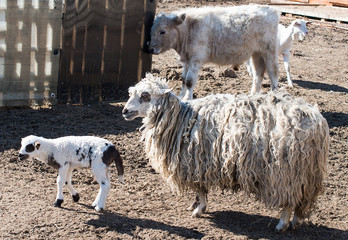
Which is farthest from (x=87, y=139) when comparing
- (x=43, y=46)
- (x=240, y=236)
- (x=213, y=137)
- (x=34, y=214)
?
(x=43, y=46)

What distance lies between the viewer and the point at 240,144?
5.77m

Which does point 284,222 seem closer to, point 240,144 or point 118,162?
point 240,144

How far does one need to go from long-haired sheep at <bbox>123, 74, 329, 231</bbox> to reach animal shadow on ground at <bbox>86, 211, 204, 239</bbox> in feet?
1.56

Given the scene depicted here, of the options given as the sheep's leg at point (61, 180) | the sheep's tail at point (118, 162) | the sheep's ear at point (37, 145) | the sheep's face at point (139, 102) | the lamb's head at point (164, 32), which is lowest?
the sheep's leg at point (61, 180)

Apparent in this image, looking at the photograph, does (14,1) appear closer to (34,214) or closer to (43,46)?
(43,46)

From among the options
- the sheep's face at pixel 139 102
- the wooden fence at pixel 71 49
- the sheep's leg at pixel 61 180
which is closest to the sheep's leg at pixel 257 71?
the wooden fence at pixel 71 49

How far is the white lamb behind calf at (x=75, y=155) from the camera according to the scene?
5941 mm

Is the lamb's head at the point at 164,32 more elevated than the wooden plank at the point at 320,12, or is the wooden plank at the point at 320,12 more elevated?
the wooden plank at the point at 320,12

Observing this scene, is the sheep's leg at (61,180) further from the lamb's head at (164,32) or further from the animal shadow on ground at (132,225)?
the lamb's head at (164,32)

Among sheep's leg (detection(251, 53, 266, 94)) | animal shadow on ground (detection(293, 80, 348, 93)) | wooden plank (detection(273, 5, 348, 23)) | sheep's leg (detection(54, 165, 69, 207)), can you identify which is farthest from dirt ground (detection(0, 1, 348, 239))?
wooden plank (detection(273, 5, 348, 23))

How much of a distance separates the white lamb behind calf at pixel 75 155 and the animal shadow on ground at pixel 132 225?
0.20 metres

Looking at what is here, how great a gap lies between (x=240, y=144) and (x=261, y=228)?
951mm

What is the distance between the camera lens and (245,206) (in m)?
6.63

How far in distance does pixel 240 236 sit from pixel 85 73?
5.42 meters
